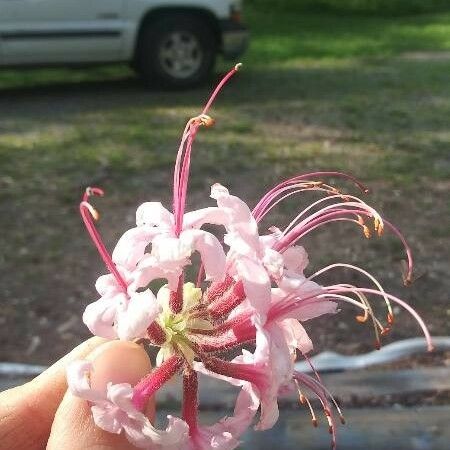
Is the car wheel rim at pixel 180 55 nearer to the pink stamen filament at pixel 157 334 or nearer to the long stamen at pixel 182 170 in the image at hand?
the long stamen at pixel 182 170

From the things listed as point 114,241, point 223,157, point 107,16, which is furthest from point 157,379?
point 107,16

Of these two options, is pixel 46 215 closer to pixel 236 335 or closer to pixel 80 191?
pixel 80 191

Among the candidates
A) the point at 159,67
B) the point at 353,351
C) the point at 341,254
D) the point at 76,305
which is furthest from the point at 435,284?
the point at 159,67

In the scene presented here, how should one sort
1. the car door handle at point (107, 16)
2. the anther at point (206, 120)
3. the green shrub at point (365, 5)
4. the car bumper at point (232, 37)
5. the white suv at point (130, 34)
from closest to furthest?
the anther at point (206, 120) → the white suv at point (130, 34) → the car door handle at point (107, 16) → the car bumper at point (232, 37) → the green shrub at point (365, 5)

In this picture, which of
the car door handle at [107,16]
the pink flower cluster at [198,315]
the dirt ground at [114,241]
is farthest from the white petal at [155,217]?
the car door handle at [107,16]

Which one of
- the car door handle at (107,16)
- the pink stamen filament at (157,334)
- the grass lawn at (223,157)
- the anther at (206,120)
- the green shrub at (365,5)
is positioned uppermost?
the anther at (206,120)

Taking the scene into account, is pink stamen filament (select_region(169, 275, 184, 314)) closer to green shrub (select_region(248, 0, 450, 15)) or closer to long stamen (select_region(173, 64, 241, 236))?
long stamen (select_region(173, 64, 241, 236))
